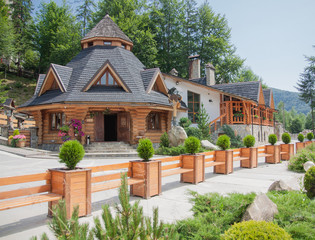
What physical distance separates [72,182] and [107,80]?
16.1m

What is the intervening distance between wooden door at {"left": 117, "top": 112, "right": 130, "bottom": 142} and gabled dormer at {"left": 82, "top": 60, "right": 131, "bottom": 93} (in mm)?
1951

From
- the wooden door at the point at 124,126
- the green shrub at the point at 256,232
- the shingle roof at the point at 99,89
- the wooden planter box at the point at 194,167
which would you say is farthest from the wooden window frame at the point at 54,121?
the green shrub at the point at 256,232

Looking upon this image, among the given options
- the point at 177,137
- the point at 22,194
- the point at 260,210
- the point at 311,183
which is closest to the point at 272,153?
the point at 177,137

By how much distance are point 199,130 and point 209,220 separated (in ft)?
57.4

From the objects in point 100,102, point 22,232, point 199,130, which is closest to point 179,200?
point 22,232

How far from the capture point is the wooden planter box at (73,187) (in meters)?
4.89

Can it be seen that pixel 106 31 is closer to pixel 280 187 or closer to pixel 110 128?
pixel 110 128

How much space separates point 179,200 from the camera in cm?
642

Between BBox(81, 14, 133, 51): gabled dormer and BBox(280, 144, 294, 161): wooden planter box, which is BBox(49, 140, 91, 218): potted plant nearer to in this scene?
BBox(280, 144, 294, 161): wooden planter box

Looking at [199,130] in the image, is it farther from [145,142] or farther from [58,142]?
[145,142]

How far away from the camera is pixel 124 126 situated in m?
20.0

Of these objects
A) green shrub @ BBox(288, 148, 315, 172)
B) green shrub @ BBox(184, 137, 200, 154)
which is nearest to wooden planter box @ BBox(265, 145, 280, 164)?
green shrub @ BBox(288, 148, 315, 172)

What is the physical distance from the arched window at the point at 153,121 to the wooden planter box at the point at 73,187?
52.0 feet

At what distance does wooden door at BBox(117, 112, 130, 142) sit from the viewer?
1978 centimetres
